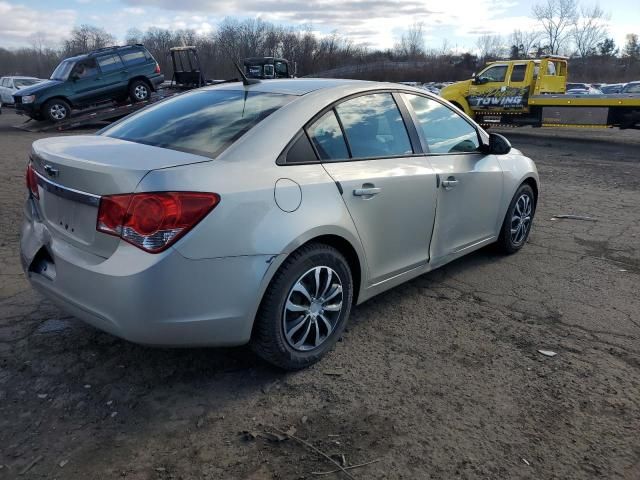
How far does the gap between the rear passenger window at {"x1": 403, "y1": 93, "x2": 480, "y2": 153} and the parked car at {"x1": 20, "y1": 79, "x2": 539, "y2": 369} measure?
0.03 meters

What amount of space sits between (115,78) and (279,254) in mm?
17574

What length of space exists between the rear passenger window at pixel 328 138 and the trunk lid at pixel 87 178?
72 cm

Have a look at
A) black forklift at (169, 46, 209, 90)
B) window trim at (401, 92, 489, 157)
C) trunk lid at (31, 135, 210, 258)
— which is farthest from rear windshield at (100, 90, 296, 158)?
black forklift at (169, 46, 209, 90)

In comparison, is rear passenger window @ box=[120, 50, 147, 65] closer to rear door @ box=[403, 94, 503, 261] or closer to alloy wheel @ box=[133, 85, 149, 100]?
alloy wheel @ box=[133, 85, 149, 100]

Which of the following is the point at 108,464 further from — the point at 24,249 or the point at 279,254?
the point at 24,249

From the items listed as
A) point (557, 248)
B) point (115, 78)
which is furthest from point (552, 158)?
point (115, 78)

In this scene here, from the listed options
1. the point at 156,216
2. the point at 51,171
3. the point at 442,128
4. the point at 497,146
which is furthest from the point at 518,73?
the point at 156,216

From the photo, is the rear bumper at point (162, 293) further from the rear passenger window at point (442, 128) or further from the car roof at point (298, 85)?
the rear passenger window at point (442, 128)

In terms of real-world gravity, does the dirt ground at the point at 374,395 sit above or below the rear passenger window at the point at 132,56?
below

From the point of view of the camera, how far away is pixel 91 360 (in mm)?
3088

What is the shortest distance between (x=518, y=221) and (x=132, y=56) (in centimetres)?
1691

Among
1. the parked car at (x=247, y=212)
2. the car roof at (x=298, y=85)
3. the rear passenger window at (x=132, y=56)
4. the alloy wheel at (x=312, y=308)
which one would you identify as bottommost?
the alloy wheel at (x=312, y=308)

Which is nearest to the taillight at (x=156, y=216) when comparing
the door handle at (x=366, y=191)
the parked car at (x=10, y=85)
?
the door handle at (x=366, y=191)

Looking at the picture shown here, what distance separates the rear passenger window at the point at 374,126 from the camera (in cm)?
333
